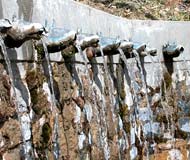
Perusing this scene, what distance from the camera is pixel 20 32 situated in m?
2.93

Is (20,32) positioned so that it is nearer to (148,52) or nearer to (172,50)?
(148,52)

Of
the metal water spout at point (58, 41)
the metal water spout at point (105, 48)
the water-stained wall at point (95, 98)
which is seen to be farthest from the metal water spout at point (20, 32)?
the metal water spout at point (105, 48)

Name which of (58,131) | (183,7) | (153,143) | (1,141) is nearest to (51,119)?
(58,131)

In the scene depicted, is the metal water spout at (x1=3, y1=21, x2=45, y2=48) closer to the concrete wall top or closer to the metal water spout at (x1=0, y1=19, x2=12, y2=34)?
the metal water spout at (x1=0, y1=19, x2=12, y2=34)

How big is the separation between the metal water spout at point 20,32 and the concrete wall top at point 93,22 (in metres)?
0.20

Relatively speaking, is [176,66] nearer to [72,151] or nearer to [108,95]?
[108,95]

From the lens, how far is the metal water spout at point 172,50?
19.1ft

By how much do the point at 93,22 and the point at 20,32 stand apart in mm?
1842

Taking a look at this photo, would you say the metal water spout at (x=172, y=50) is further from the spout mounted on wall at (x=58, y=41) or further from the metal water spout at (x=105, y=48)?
the spout mounted on wall at (x=58, y=41)

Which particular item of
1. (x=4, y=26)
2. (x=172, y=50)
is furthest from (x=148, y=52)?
(x=4, y=26)

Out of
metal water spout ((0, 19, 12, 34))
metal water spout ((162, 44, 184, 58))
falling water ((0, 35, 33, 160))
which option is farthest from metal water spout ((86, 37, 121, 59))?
metal water spout ((0, 19, 12, 34))

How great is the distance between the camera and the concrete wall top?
345cm

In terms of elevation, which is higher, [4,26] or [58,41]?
[4,26]

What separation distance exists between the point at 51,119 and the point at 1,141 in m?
0.73
